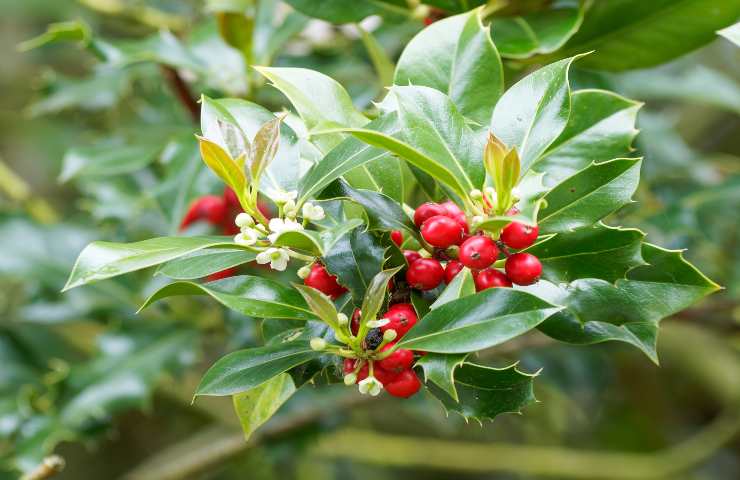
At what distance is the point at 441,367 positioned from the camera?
585 millimetres

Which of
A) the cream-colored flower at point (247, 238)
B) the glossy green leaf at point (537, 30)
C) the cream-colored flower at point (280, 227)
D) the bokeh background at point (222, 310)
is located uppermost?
the cream-colored flower at point (280, 227)

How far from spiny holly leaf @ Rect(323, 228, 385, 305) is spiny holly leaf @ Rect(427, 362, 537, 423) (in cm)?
10

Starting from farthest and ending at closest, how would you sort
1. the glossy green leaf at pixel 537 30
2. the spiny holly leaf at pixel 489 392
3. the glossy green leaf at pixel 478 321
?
the glossy green leaf at pixel 537 30 → the spiny holly leaf at pixel 489 392 → the glossy green leaf at pixel 478 321

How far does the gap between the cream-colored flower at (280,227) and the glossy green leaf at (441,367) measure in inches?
5.2

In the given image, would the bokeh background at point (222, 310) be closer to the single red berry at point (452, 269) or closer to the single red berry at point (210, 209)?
the single red berry at point (210, 209)

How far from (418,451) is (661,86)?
0.99 m

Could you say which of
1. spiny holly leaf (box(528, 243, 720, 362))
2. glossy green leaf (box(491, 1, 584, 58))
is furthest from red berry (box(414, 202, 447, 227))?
glossy green leaf (box(491, 1, 584, 58))

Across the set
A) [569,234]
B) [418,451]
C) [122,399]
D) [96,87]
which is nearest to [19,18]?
[96,87]

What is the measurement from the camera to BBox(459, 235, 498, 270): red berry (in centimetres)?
58

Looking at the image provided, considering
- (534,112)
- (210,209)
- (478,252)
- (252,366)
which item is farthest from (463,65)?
(210,209)

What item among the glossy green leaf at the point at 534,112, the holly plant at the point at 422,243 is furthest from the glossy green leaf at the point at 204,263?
the glossy green leaf at the point at 534,112

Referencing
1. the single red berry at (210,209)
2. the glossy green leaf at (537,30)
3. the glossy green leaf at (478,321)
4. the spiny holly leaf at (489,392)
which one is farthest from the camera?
the single red berry at (210,209)

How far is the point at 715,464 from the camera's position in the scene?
6.96 ft

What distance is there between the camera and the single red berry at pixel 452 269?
25.0 inches
